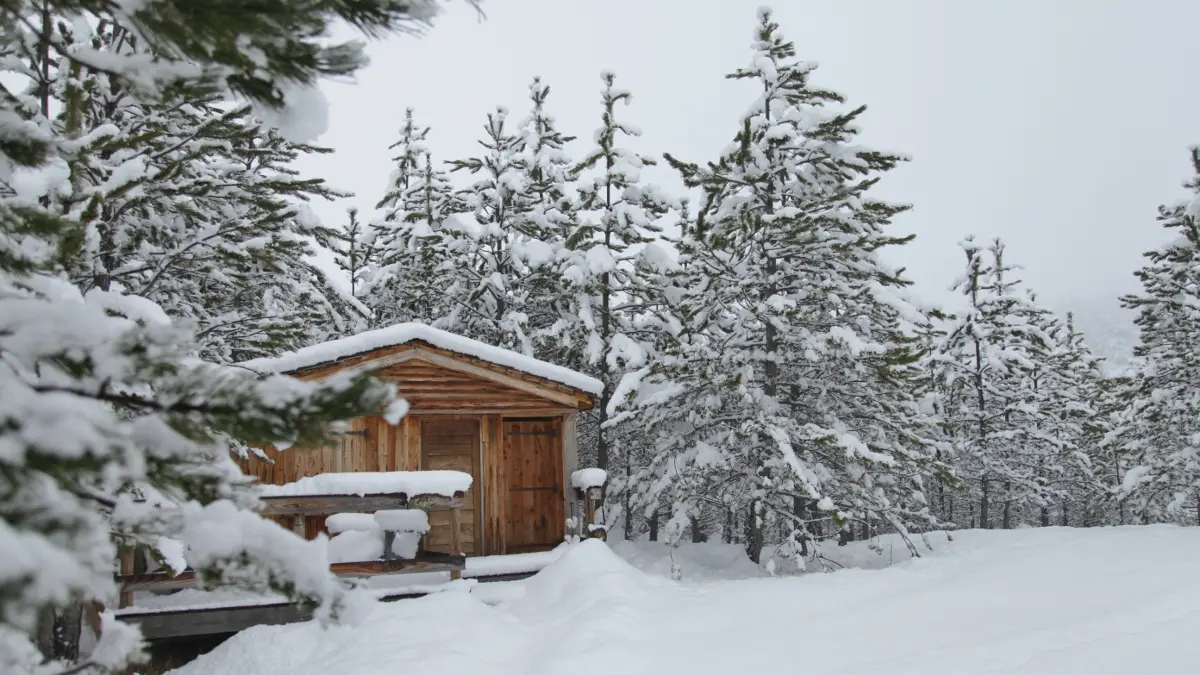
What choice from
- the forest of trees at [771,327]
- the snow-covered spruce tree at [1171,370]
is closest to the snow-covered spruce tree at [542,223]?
the forest of trees at [771,327]

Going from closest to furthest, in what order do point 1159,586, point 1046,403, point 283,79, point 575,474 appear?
point 283,79
point 1159,586
point 575,474
point 1046,403

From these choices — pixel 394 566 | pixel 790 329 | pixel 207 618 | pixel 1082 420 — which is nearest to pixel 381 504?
pixel 394 566

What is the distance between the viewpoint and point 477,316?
73.5 ft

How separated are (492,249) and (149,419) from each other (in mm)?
20517

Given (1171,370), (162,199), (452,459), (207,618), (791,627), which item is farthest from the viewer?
(1171,370)

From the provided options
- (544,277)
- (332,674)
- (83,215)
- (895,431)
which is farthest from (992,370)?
(83,215)

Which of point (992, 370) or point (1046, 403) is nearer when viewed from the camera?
point (992, 370)

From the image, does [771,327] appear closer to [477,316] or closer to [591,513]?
[591,513]

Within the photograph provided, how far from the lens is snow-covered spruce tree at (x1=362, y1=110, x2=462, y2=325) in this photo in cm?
2303

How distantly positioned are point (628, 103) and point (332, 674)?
54.4 feet

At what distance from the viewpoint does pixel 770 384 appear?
1483cm

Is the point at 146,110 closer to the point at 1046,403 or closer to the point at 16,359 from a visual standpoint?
the point at 16,359

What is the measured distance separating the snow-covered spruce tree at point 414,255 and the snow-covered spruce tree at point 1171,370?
726 inches

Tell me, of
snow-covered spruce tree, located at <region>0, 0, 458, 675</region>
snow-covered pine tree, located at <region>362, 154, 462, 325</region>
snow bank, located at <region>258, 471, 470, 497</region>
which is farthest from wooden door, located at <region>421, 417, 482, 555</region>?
snow-covered spruce tree, located at <region>0, 0, 458, 675</region>
